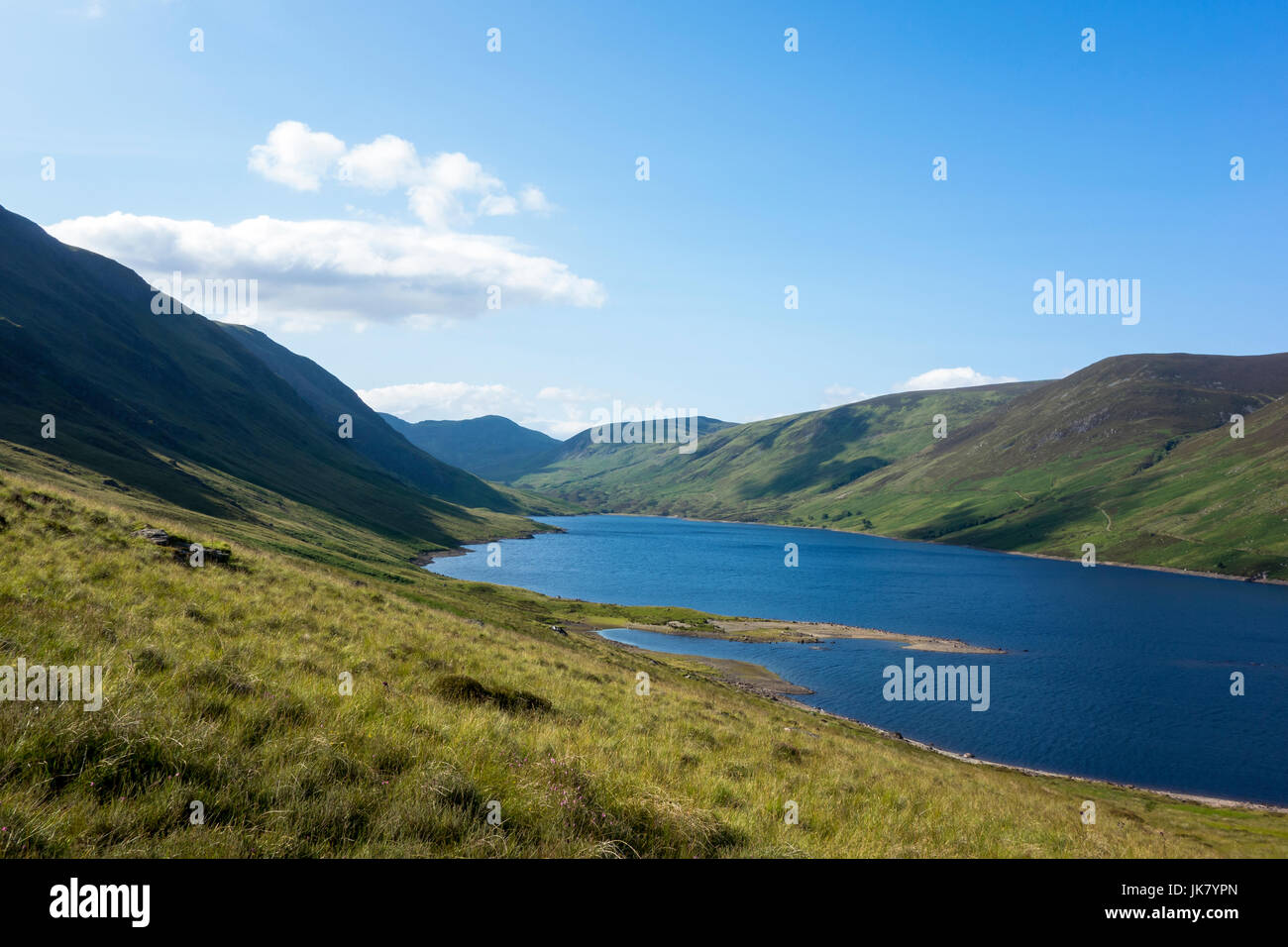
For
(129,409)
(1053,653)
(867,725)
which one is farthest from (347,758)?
→ (129,409)

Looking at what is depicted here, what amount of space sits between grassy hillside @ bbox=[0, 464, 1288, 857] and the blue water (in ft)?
177

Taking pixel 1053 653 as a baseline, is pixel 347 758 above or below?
above

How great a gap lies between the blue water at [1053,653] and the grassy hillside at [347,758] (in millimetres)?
53931

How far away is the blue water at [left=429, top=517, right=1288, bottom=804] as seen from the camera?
2306 inches

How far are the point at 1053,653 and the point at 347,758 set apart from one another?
368 feet

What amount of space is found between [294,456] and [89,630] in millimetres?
196723

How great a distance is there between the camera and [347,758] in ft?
23.5

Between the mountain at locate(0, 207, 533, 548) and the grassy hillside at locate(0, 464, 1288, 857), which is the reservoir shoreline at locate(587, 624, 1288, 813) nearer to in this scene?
the grassy hillside at locate(0, 464, 1288, 857)

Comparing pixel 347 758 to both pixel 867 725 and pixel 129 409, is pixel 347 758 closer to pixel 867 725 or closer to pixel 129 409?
pixel 867 725

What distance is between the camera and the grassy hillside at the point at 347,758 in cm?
581
